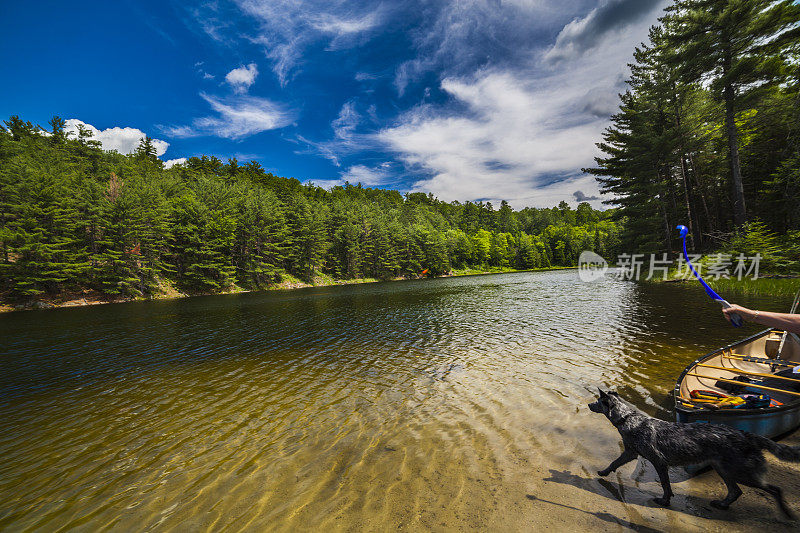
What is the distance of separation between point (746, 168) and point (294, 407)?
5025 centimetres

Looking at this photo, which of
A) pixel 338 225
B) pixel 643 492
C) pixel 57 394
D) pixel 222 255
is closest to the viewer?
pixel 643 492

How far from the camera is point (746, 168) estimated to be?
32000 millimetres

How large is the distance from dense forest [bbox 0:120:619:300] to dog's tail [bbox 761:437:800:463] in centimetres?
5160

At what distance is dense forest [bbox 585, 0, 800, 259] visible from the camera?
74.3ft

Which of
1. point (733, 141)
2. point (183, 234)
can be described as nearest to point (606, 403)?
point (733, 141)

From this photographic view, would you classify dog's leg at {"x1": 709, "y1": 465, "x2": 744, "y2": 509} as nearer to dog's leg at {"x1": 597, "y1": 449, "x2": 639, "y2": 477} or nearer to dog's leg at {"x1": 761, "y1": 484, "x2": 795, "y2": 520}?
dog's leg at {"x1": 761, "y1": 484, "x2": 795, "y2": 520}

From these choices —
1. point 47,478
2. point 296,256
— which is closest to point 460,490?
point 47,478

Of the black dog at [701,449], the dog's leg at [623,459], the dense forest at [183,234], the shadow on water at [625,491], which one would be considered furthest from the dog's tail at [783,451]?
the dense forest at [183,234]

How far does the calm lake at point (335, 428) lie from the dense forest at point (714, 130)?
1879cm

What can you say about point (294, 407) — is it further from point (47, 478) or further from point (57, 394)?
point (57, 394)

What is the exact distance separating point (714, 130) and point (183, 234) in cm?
8190

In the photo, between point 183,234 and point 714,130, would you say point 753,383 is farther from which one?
point 183,234

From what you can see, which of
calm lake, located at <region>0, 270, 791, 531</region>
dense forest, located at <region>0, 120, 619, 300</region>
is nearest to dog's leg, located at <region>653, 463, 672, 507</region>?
calm lake, located at <region>0, 270, 791, 531</region>

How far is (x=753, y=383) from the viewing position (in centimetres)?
617
